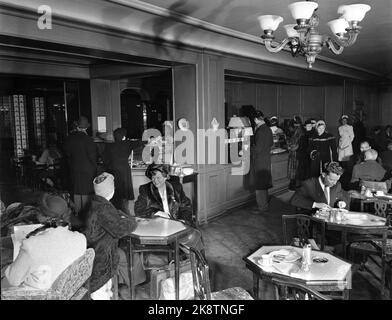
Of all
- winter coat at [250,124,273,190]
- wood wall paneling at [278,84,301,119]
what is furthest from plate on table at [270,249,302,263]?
wood wall paneling at [278,84,301,119]

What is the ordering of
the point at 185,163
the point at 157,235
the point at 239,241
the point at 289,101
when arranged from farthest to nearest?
the point at 289,101 → the point at 185,163 → the point at 239,241 → the point at 157,235

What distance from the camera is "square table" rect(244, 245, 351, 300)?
2.53m

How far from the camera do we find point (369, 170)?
529cm

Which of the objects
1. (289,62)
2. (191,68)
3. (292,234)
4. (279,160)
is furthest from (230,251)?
(289,62)

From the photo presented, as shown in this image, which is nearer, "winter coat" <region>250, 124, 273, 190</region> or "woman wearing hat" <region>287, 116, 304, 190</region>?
"winter coat" <region>250, 124, 273, 190</region>

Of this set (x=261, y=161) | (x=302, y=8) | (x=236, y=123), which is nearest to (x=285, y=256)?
(x=302, y=8)

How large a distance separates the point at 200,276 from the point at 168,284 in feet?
2.27

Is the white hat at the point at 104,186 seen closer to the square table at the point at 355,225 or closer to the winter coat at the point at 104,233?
the winter coat at the point at 104,233

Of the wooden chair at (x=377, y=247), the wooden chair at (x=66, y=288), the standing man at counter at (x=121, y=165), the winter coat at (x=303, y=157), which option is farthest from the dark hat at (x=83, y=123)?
the winter coat at (x=303, y=157)

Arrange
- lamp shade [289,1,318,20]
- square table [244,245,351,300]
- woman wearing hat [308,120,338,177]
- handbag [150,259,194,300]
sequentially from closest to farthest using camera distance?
square table [244,245,351,300] → lamp shade [289,1,318,20] → handbag [150,259,194,300] → woman wearing hat [308,120,338,177]

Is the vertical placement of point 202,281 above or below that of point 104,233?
below

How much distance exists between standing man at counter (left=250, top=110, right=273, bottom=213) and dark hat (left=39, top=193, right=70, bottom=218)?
4.31 m

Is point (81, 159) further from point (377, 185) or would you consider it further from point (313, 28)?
point (377, 185)

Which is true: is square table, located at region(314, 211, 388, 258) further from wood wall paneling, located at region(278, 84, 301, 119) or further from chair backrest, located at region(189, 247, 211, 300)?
wood wall paneling, located at region(278, 84, 301, 119)
